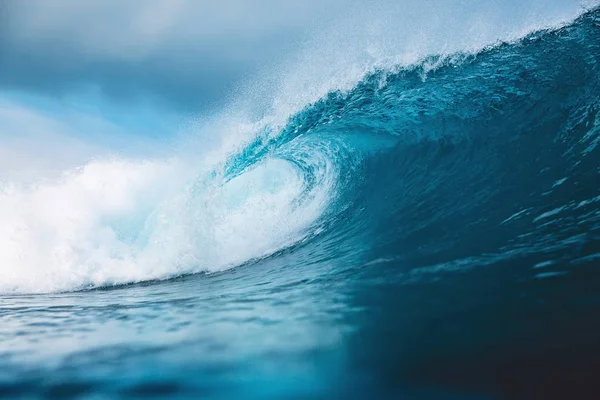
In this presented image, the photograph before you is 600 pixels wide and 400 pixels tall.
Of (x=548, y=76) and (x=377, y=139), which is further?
(x=377, y=139)

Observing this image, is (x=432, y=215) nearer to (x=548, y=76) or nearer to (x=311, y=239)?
(x=311, y=239)

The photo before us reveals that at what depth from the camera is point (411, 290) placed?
267cm

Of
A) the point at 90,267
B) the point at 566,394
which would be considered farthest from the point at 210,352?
the point at 90,267

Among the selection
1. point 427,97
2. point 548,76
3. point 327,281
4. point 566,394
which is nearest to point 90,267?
point 327,281

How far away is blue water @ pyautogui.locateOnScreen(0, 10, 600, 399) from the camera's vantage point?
1604mm

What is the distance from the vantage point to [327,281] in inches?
139

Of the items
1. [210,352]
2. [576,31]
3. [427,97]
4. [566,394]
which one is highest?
[576,31]

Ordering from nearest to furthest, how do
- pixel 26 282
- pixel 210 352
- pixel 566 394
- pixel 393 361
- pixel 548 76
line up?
pixel 566 394 < pixel 393 361 < pixel 210 352 < pixel 26 282 < pixel 548 76

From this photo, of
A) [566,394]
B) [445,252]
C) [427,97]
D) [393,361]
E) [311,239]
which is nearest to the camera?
[566,394]

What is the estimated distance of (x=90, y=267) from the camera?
6.48 meters

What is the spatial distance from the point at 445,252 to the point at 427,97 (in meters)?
5.73

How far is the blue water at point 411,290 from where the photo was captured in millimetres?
1604

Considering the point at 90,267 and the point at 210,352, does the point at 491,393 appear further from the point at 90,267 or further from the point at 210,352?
the point at 90,267

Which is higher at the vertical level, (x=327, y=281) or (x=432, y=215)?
(x=432, y=215)
